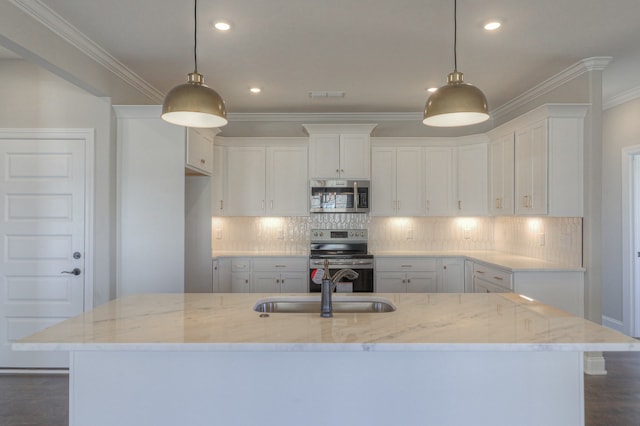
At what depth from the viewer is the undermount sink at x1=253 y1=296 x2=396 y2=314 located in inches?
92.7

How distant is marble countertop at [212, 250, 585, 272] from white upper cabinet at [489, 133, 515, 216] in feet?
1.72

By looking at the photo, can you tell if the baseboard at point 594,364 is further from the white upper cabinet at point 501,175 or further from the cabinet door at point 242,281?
the cabinet door at point 242,281

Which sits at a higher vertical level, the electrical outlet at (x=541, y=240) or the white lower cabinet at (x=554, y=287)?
the electrical outlet at (x=541, y=240)

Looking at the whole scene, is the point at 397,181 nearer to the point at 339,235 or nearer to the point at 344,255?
the point at 339,235

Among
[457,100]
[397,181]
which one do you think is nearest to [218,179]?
[397,181]

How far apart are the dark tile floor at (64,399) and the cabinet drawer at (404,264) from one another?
1874 mm

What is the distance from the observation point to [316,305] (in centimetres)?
241

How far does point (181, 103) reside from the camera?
6.31 feet

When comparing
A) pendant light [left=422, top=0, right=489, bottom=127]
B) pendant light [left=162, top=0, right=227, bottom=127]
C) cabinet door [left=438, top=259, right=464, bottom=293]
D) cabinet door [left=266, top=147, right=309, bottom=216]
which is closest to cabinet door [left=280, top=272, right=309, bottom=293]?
cabinet door [left=266, top=147, right=309, bottom=216]

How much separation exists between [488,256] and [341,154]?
214 cm

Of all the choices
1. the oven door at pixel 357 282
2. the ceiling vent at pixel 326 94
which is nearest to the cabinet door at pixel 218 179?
the ceiling vent at pixel 326 94

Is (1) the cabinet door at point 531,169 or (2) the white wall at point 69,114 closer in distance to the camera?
(2) the white wall at point 69,114

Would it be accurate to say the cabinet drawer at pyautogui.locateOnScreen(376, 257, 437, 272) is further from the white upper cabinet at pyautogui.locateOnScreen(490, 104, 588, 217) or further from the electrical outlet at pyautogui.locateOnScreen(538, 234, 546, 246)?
the white upper cabinet at pyautogui.locateOnScreen(490, 104, 588, 217)

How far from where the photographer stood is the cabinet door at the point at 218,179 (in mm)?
4984
